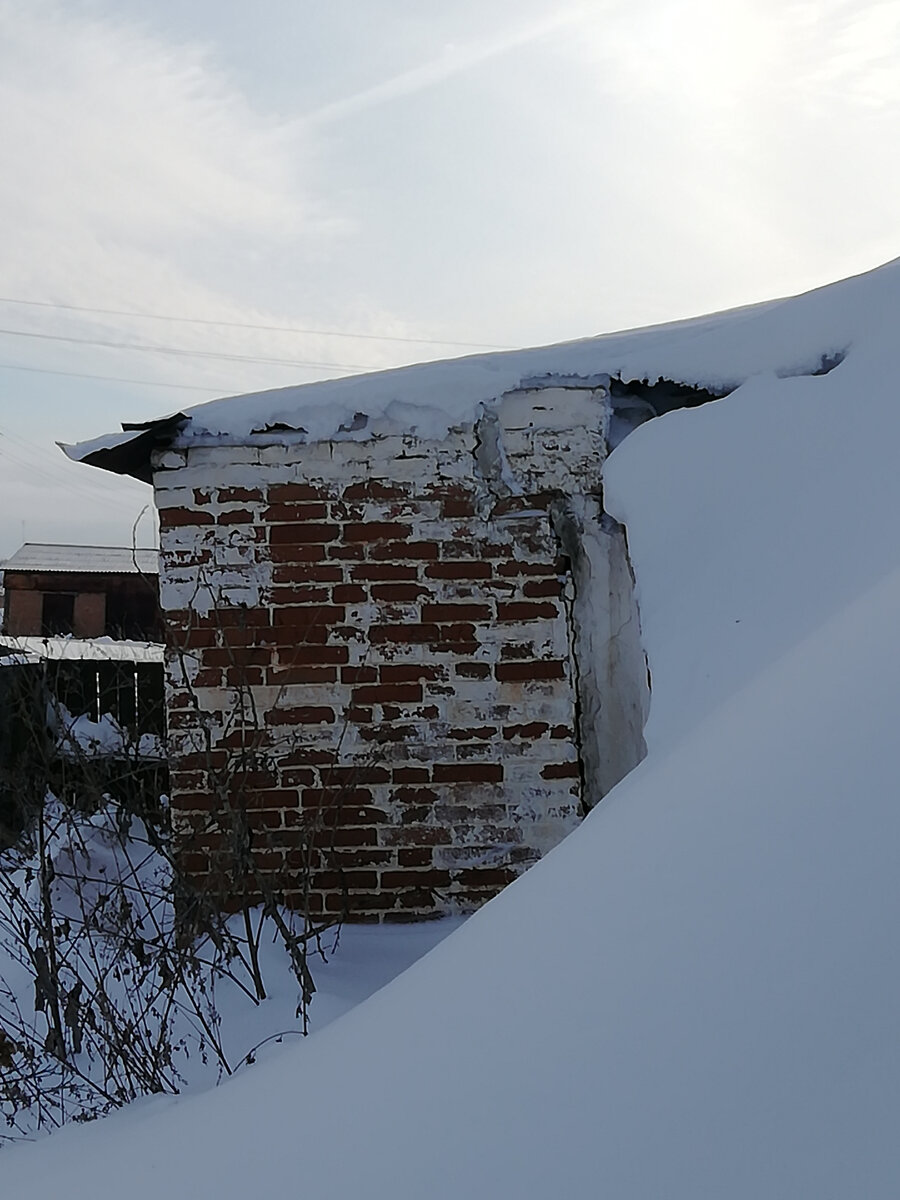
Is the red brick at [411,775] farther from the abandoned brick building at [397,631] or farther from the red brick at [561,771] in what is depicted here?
the red brick at [561,771]

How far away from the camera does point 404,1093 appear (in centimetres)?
104

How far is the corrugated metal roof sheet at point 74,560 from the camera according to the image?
18.0m

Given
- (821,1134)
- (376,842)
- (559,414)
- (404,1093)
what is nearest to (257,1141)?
(404,1093)

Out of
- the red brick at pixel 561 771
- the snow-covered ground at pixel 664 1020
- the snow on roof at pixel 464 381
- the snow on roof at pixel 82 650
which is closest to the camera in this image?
the snow-covered ground at pixel 664 1020

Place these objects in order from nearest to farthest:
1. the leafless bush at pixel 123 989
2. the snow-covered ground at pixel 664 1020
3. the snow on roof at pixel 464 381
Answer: the snow-covered ground at pixel 664 1020, the leafless bush at pixel 123 989, the snow on roof at pixel 464 381

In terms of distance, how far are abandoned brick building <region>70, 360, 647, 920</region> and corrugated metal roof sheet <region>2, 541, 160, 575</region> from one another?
14543 mm

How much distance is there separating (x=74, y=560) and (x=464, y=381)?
18.2 metres

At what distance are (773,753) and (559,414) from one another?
2275mm

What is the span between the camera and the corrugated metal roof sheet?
59.2ft

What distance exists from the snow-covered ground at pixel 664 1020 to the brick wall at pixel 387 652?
1.48m

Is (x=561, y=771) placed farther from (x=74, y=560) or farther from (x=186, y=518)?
(x=74, y=560)

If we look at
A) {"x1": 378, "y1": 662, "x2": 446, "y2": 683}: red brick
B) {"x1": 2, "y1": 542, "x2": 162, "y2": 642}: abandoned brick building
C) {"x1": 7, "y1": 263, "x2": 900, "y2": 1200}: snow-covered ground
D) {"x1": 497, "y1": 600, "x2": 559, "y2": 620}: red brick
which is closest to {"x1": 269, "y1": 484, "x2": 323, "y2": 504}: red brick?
{"x1": 378, "y1": 662, "x2": 446, "y2": 683}: red brick

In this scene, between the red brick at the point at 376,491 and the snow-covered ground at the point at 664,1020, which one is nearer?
the snow-covered ground at the point at 664,1020

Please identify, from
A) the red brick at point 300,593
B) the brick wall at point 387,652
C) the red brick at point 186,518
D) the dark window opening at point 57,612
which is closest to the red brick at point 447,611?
the brick wall at point 387,652
